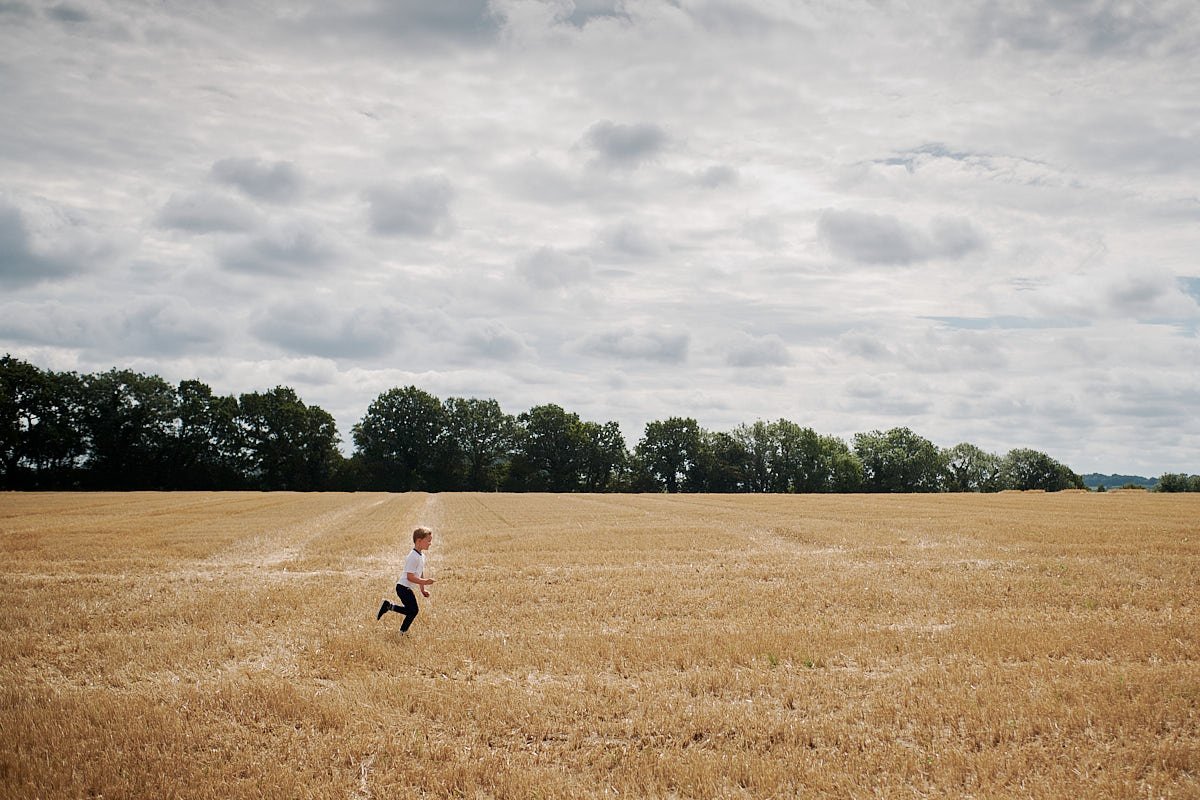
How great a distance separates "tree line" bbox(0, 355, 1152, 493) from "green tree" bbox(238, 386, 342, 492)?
0.67ft

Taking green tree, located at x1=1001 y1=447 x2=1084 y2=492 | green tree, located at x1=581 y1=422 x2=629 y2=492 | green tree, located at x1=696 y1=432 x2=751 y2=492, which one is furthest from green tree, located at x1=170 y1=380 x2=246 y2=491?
green tree, located at x1=1001 y1=447 x2=1084 y2=492

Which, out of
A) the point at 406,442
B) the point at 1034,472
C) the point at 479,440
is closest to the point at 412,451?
the point at 406,442

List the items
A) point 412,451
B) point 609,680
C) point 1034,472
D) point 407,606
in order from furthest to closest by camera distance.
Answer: point 1034,472, point 412,451, point 407,606, point 609,680

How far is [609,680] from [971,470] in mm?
154160

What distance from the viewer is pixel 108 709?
9.71 meters

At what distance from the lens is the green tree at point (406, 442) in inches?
4705

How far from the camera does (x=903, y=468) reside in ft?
439

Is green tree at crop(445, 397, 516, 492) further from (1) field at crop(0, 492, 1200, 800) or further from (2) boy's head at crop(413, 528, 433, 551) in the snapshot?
(2) boy's head at crop(413, 528, 433, 551)

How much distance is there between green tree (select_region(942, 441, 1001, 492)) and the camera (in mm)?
139375

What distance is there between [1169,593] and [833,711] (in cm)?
1287

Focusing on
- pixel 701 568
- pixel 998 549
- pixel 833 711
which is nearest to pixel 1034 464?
pixel 998 549

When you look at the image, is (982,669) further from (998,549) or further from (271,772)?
(998,549)

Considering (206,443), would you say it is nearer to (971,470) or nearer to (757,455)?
(757,455)

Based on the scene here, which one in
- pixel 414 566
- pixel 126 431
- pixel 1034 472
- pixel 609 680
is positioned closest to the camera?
pixel 609 680
